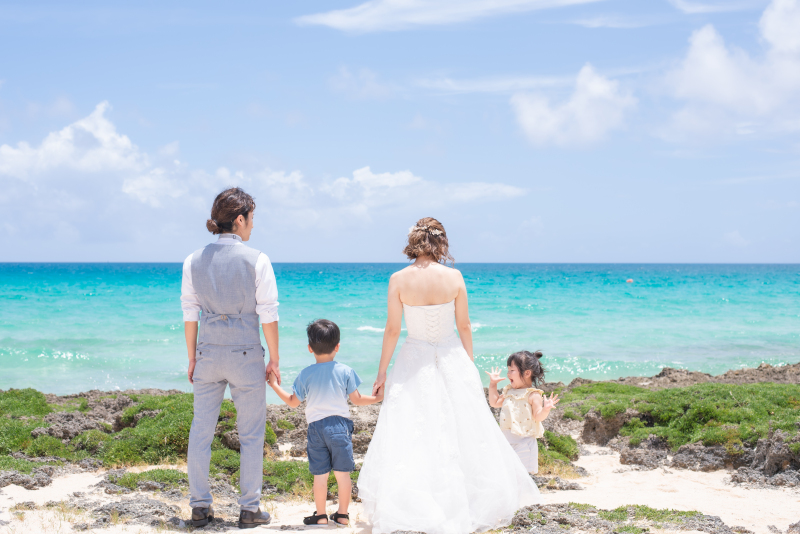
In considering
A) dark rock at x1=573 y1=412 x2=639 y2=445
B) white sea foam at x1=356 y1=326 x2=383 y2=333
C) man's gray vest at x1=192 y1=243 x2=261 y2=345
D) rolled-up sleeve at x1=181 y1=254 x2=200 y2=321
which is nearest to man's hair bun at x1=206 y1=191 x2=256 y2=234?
man's gray vest at x1=192 y1=243 x2=261 y2=345

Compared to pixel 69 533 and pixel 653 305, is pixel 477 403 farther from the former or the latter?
pixel 653 305

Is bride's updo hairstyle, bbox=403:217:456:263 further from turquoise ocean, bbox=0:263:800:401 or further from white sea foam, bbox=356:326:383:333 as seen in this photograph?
white sea foam, bbox=356:326:383:333

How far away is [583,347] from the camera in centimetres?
2248

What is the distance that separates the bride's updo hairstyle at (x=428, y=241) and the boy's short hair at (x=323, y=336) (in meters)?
0.88

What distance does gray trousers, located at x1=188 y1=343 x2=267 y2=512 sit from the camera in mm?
4378

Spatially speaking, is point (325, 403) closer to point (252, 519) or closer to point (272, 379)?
point (272, 379)

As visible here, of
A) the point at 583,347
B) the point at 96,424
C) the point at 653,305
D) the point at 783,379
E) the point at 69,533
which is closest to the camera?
the point at 69,533

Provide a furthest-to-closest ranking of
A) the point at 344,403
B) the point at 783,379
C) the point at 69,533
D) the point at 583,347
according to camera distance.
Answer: the point at 583,347 < the point at 783,379 < the point at 344,403 < the point at 69,533

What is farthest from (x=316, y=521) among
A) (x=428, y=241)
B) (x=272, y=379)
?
(x=428, y=241)

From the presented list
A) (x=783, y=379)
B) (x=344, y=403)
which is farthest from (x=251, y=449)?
(x=783, y=379)

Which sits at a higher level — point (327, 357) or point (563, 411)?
point (327, 357)

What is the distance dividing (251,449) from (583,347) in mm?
19812

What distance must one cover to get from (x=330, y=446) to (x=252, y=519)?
807mm

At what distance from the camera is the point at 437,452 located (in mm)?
4473
